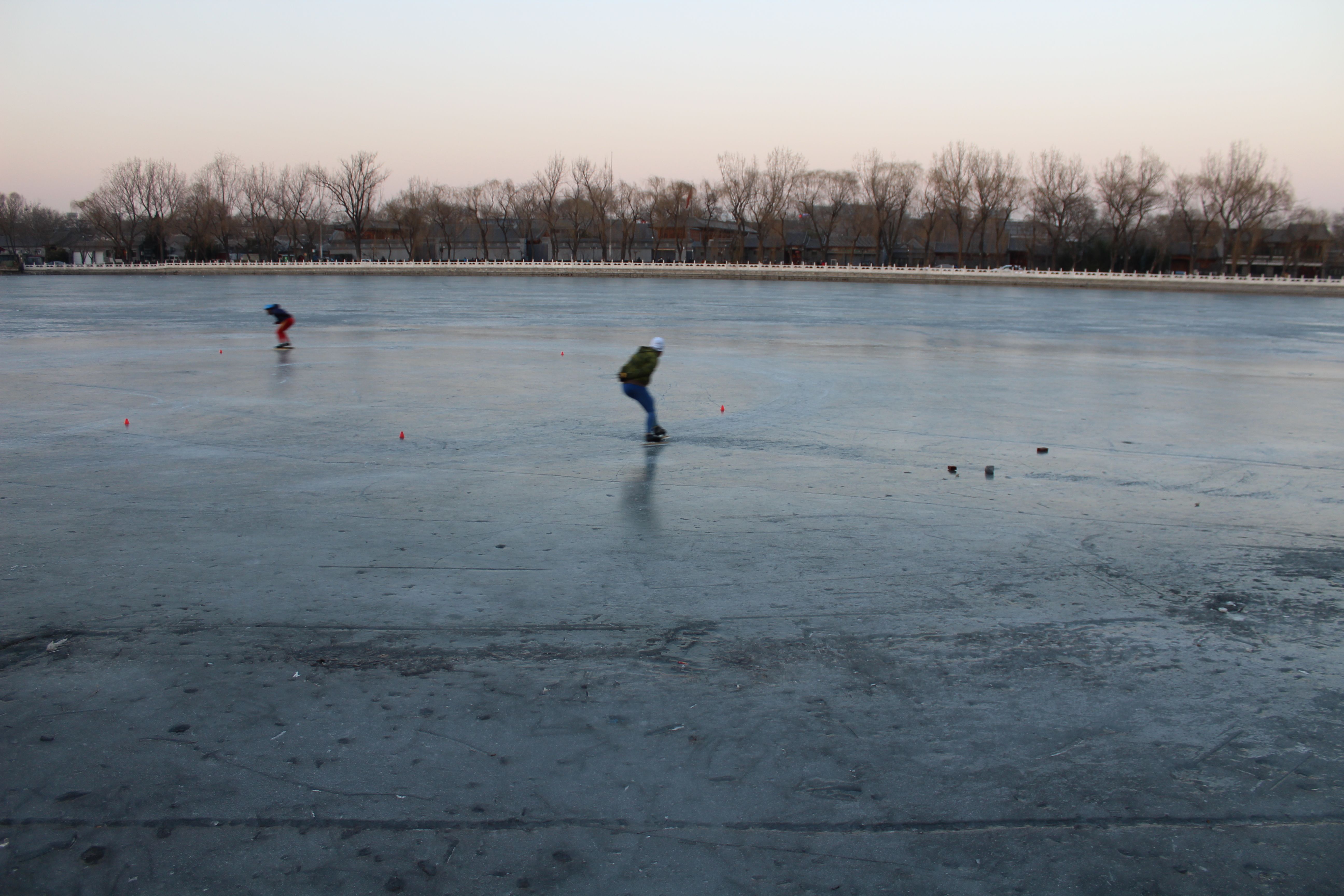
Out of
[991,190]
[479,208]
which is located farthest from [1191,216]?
[479,208]

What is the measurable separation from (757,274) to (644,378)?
285ft

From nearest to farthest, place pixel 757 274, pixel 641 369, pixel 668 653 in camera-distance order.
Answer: pixel 668 653 → pixel 641 369 → pixel 757 274

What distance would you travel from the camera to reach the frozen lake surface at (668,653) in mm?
3420

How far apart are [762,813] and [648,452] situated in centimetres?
677

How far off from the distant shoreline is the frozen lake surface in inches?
3219

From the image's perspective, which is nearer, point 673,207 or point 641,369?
point 641,369

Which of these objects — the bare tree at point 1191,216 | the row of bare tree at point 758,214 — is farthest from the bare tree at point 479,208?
the bare tree at point 1191,216

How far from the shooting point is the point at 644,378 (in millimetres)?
10633

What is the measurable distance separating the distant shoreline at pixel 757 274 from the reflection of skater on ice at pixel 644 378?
271ft

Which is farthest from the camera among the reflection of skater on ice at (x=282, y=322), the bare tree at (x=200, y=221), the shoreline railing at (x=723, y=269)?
the bare tree at (x=200, y=221)

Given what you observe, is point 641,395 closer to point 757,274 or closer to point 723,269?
point 757,274

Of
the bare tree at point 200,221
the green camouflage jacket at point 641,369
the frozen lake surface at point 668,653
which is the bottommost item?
the frozen lake surface at point 668,653

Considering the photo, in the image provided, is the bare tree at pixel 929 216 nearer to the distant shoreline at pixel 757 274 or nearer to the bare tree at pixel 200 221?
the distant shoreline at pixel 757 274

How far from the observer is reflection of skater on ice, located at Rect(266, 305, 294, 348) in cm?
1984
